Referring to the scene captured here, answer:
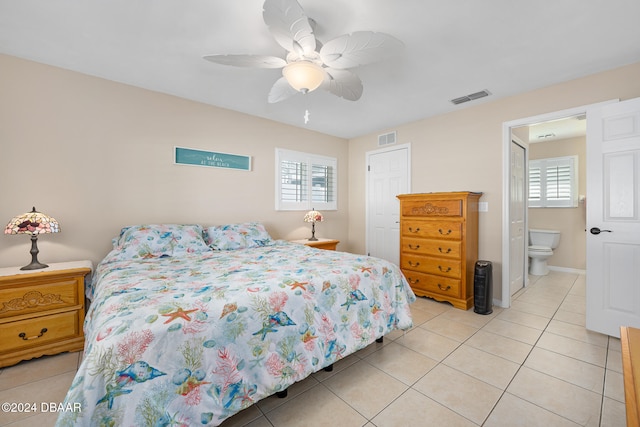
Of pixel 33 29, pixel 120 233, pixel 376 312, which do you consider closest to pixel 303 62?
pixel 376 312

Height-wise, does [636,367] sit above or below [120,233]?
below

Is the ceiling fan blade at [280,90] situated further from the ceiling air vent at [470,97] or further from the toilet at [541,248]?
the toilet at [541,248]

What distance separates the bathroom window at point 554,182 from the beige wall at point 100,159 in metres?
5.38

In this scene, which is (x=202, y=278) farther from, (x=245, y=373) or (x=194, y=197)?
(x=194, y=197)

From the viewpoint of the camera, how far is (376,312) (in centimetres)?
211

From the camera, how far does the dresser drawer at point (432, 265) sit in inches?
127

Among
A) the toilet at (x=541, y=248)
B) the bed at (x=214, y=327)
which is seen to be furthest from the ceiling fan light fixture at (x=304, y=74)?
the toilet at (x=541, y=248)

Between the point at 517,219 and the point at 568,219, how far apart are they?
7.42ft

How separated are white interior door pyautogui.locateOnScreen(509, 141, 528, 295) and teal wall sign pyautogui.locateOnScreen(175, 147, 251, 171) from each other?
343 cm

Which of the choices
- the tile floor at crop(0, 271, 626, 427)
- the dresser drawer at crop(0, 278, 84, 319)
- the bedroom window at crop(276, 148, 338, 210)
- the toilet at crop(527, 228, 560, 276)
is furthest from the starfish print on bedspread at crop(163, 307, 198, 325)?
the toilet at crop(527, 228, 560, 276)

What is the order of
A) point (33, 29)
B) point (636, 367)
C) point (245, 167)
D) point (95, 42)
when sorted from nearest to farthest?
1. point (636, 367)
2. point (33, 29)
3. point (95, 42)
4. point (245, 167)

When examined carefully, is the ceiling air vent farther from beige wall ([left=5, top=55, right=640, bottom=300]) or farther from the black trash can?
the black trash can

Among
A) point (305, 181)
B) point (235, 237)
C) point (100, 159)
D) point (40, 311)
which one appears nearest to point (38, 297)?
point (40, 311)

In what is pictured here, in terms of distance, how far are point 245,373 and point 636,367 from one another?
1483 millimetres
